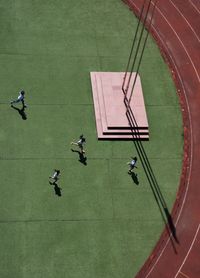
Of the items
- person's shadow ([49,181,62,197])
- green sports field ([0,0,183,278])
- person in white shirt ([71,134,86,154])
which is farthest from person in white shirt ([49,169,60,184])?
person in white shirt ([71,134,86,154])

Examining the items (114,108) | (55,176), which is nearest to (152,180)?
(114,108)

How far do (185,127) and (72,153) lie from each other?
8.89 meters

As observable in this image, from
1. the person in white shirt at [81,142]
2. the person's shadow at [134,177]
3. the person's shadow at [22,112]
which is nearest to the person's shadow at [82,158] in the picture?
the person in white shirt at [81,142]

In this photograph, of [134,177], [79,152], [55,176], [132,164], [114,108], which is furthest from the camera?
[114,108]

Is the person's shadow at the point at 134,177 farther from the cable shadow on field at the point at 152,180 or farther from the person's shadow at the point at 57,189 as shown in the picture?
the person's shadow at the point at 57,189

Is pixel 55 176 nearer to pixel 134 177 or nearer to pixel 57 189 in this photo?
pixel 57 189

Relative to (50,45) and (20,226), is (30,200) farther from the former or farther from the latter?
(50,45)

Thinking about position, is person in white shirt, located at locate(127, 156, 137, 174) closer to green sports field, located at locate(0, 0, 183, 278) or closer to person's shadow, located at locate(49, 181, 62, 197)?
green sports field, located at locate(0, 0, 183, 278)

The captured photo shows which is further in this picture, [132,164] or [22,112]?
[22,112]

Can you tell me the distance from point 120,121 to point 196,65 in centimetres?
942

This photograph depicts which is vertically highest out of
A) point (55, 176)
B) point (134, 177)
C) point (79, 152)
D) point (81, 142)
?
point (79, 152)

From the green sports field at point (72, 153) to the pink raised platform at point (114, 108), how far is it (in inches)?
25.7

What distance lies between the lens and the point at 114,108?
35.3m

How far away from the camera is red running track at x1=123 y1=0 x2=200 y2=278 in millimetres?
29859
